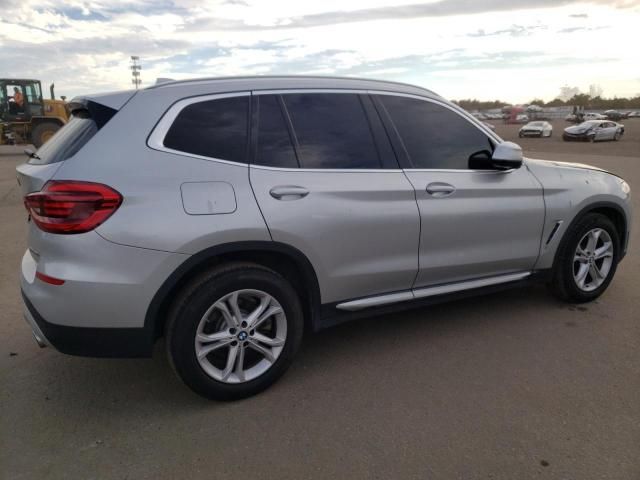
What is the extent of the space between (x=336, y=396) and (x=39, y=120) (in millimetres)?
23080

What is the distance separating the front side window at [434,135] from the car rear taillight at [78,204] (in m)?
1.87

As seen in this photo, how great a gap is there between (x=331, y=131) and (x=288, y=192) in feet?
1.84

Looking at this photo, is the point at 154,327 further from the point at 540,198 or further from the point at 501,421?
the point at 540,198

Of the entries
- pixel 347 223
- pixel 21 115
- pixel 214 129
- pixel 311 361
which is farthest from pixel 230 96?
pixel 21 115

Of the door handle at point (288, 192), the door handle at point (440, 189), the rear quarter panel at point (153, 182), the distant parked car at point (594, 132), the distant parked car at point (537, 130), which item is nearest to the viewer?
the rear quarter panel at point (153, 182)

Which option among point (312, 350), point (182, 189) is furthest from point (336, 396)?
point (182, 189)

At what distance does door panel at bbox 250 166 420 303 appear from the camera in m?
2.88

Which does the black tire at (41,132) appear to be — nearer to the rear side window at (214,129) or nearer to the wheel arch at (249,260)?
the rear side window at (214,129)

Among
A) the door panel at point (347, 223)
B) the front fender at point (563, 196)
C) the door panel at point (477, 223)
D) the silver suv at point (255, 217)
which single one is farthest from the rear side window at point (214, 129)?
the front fender at point (563, 196)

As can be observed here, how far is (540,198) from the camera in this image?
12.7 ft

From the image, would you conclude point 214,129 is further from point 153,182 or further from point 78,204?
point 78,204

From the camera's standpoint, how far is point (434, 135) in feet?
11.6

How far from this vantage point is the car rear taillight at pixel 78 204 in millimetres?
2480

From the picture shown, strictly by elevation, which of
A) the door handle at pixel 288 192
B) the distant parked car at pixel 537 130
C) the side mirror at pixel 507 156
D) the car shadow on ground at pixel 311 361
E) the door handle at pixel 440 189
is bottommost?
the distant parked car at pixel 537 130
